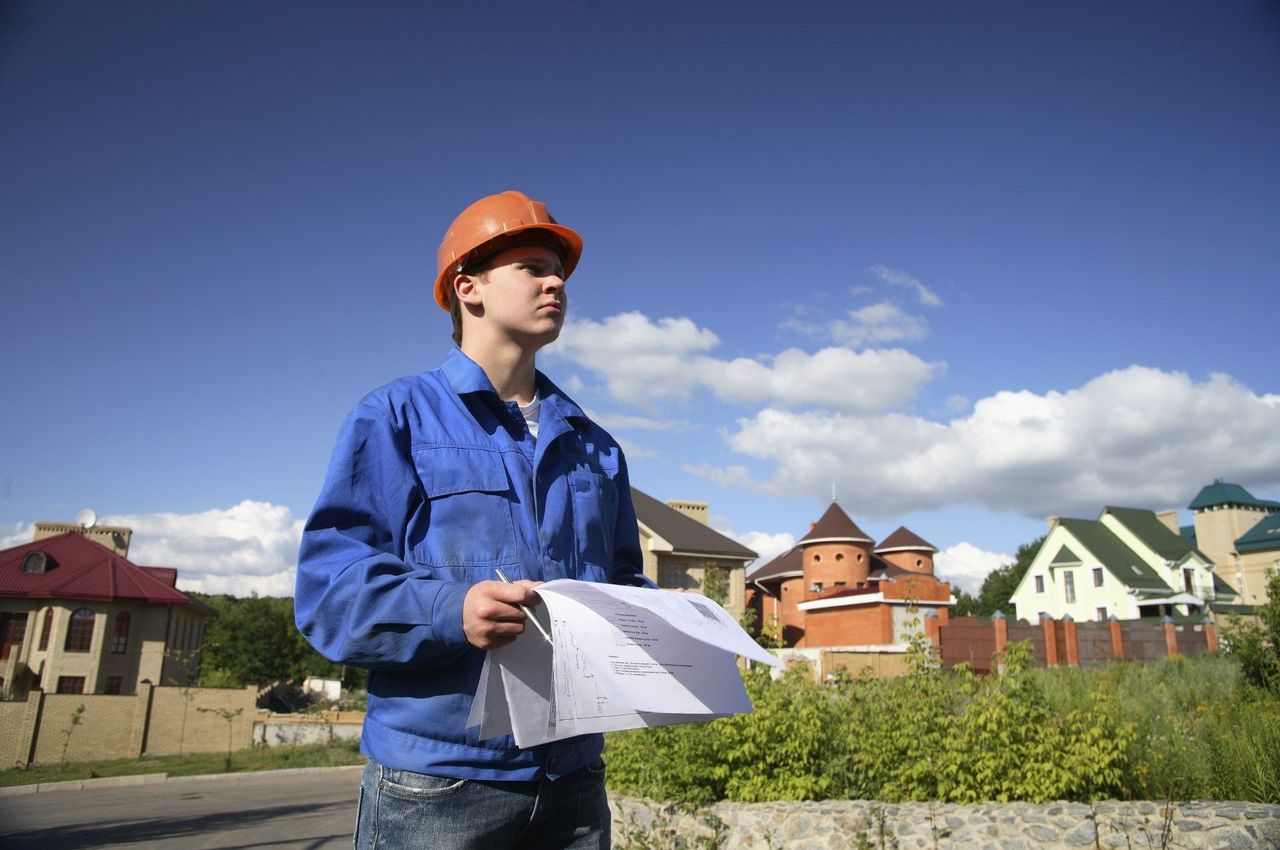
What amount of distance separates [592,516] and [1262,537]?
64.8 metres

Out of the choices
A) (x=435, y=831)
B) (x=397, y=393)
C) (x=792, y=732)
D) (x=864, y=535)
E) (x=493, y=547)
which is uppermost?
(x=864, y=535)

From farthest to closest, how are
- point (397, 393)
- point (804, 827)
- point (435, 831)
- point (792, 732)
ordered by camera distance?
point (792, 732), point (804, 827), point (397, 393), point (435, 831)

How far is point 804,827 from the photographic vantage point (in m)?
6.17

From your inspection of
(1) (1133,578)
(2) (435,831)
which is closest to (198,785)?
(2) (435,831)

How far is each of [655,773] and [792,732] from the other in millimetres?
1317

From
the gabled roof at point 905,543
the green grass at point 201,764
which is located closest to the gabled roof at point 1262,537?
the gabled roof at point 905,543

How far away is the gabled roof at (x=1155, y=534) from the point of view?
46.3m

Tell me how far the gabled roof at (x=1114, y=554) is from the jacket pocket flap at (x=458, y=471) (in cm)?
5103

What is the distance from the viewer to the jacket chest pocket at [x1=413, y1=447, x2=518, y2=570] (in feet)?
5.65

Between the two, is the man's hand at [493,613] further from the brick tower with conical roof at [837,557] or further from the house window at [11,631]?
the brick tower with conical roof at [837,557]

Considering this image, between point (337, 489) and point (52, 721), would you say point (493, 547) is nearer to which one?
point (337, 489)

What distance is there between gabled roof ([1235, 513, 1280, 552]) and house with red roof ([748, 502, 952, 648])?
893 inches

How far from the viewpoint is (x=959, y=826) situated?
19.0 ft

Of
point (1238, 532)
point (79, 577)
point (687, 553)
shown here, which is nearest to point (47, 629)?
point (79, 577)
